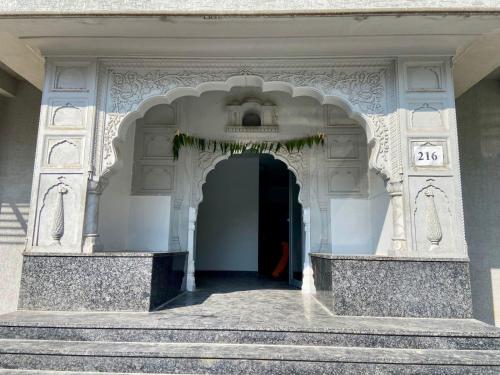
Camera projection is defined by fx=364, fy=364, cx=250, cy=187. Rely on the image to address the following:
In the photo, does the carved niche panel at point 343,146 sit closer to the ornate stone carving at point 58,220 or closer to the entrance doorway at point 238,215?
the entrance doorway at point 238,215

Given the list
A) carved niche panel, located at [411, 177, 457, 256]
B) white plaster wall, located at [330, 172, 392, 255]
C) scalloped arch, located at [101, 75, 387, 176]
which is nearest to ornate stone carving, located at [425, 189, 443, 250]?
carved niche panel, located at [411, 177, 457, 256]

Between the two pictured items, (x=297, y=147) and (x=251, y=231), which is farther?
(x=251, y=231)

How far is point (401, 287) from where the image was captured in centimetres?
307

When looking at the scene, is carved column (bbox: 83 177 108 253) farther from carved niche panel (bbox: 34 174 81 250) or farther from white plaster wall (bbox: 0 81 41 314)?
white plaster wall (bbox: 0 81 41 314)

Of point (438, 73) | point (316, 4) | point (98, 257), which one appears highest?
point (316, 4)

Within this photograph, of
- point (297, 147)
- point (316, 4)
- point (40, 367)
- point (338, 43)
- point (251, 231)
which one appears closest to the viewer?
point (40, 367)

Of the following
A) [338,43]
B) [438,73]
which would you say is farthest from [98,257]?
[438,73]

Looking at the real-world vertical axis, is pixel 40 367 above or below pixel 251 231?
below

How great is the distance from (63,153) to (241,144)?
2.19 metres


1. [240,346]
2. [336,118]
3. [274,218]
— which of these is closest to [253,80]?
[336,118]

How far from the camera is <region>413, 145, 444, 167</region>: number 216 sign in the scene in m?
3.33

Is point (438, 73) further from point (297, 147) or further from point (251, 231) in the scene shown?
point (251, 231)

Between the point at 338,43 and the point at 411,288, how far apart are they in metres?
2.27

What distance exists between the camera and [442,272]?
10.1 feet
